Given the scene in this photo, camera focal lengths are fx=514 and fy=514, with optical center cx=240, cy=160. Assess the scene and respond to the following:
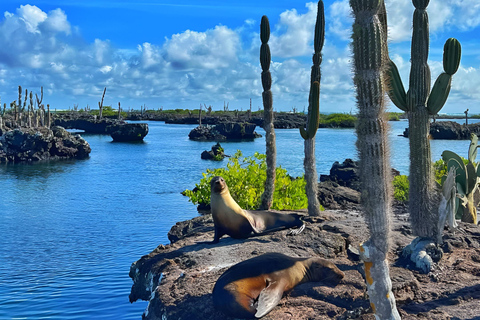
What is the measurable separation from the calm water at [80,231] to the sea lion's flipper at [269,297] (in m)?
1.99

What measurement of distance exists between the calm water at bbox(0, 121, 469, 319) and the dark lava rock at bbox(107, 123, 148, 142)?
27321 millimetres

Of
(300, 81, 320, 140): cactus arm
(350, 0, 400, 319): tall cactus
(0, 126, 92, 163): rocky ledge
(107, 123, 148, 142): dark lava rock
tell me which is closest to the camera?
(350, 0, 400, 319): tall cactus

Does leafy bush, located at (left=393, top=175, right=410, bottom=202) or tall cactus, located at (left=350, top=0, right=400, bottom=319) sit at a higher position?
tall cactus, located at (left=350, top=0, right=400, bottom=319)

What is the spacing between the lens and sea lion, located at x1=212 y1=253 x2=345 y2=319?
613 centimetres

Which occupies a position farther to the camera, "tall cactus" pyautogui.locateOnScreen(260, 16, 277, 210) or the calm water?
"tall cactus" pyautogui.locateOnScreen(260, 16, 277, 210)

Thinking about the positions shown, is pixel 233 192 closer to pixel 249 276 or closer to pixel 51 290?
pixel 51 290

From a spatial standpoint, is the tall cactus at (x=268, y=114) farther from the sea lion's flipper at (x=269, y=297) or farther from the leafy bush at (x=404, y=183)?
the sea lion's flipper at (x=269, y=297)

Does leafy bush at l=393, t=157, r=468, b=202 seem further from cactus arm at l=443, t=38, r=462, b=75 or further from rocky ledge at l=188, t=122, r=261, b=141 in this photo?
rocky ledge at l=188, t=122, r=261, b=141

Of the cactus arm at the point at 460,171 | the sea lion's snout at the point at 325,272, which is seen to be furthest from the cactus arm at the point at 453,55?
the sea lion's snout at the point at 325,272

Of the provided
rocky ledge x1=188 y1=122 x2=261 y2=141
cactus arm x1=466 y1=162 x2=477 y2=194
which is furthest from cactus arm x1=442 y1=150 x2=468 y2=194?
rocky ledge x1=188 y1=122 x2=261 y2=141

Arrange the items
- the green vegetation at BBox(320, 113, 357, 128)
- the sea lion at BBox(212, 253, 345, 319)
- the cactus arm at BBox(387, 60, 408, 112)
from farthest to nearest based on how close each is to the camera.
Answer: the green vegetation at BBox(320, 113, 357, 128) < the cactus arm at BBox(387, 60, 408, 112) < the sea lion at BBox(212, 253, 345, 319)

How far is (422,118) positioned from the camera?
9.03 metres

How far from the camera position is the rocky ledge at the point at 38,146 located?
1542 inches

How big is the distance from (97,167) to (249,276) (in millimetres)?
30859
